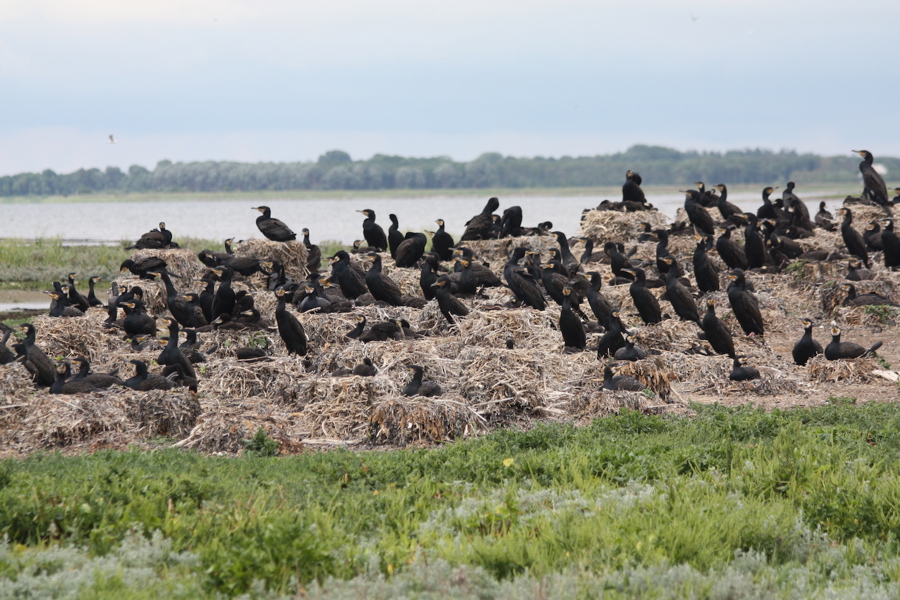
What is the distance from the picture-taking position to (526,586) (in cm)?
497

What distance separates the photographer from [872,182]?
21.7 meters

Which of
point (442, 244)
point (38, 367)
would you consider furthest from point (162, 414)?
point (442, 244)

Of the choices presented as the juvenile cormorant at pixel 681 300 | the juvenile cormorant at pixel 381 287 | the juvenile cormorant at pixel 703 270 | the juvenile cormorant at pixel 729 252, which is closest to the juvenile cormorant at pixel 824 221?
the juvenile cormorant at pixel 729 252

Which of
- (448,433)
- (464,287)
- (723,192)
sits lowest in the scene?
(448,433)

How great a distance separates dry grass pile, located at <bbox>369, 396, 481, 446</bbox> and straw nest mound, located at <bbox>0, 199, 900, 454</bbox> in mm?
13

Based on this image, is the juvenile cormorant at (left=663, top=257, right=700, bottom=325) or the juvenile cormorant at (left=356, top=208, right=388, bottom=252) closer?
the juvenile cormorant at (left=663, top=257, right=700, bottom=325)

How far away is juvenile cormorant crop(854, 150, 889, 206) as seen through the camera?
71.5ft

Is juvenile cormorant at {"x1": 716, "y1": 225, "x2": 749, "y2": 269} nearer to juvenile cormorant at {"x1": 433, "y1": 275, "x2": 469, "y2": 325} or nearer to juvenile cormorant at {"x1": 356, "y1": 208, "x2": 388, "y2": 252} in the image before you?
juvenile cormorant at {"x1": 356, "y1": 208, "x2": 388, "y2": 252}

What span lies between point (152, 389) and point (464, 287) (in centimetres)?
591

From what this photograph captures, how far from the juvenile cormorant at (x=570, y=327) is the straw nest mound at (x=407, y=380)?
23 cm

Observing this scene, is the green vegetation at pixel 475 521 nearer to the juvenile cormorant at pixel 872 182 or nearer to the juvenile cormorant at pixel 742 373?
the juvenile cormorant at pixel 742 373

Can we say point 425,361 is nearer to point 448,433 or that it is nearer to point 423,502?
point 448,433

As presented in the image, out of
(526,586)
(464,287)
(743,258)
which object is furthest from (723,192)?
(526,586)

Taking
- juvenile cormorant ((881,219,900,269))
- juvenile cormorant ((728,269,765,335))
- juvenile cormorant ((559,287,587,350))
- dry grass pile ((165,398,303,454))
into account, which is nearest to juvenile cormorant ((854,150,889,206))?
juvenile cormorant ((881,219,900,269))
